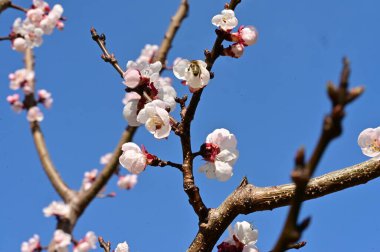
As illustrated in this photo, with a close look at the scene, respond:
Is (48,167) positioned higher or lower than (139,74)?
higher

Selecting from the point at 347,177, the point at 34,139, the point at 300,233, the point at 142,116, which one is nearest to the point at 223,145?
the point at 142,116

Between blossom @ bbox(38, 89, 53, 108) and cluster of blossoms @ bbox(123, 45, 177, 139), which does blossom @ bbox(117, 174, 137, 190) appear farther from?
cluster of blossoms @ bbox(123, 45, 177, 139)

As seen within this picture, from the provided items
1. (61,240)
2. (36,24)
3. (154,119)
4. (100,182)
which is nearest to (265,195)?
(154,119)

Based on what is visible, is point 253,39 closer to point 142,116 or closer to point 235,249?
point 142,116

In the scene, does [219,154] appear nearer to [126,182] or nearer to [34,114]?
[34,114]

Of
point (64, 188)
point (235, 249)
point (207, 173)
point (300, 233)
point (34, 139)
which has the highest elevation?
point (34, 139)

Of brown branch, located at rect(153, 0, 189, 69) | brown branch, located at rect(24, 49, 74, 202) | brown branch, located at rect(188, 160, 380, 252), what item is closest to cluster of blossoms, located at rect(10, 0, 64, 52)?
brown branch, located at rect(24, 49, 74, 202)

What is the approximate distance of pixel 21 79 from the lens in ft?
24.3

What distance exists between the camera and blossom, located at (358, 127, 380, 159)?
1.44 meters

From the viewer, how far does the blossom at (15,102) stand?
764 cm

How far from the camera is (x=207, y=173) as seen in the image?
136 centimetres

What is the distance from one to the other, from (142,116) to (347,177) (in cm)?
60

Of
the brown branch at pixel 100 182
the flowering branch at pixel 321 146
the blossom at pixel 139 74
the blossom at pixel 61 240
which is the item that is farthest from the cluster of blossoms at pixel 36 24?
the flowering branch at pixel 321 146

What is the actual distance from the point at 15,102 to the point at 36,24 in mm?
1723
